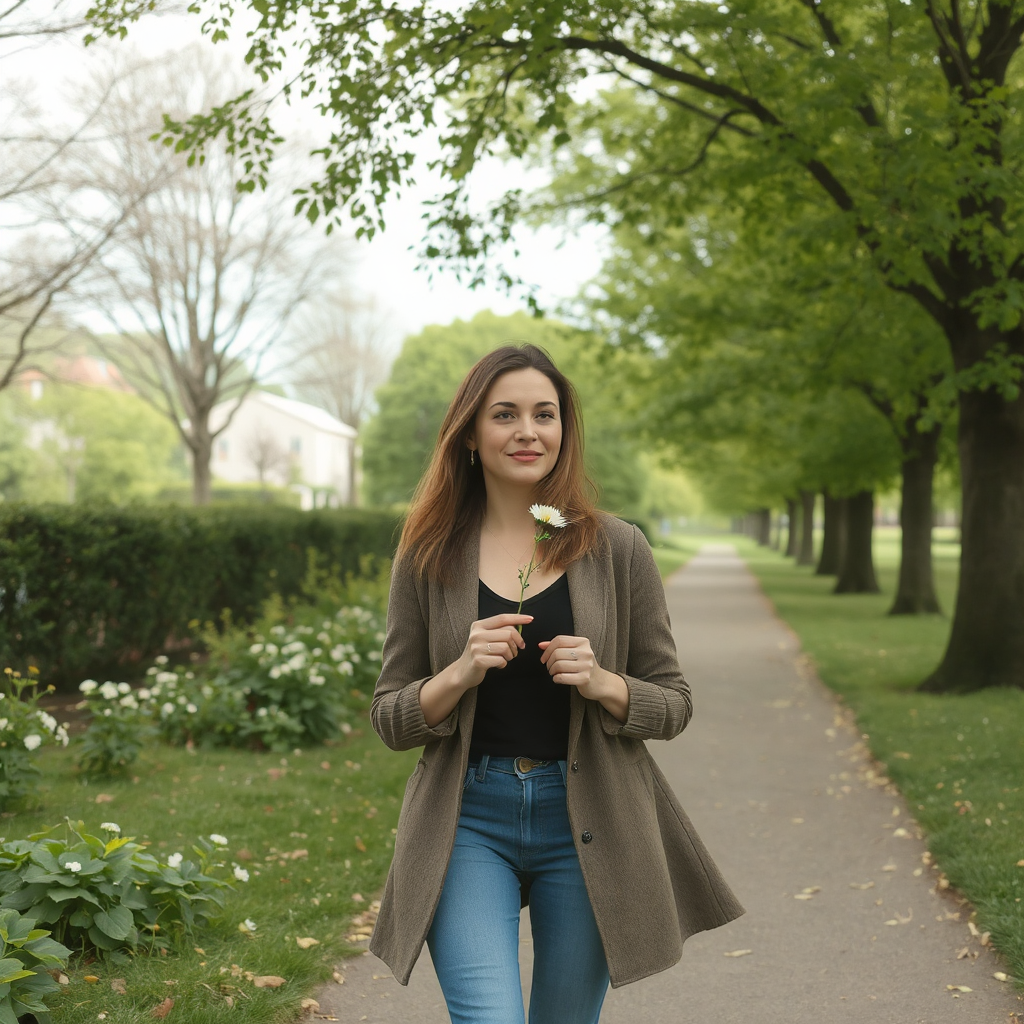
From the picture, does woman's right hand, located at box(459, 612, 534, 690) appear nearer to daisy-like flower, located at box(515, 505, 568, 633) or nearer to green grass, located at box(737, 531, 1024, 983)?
daisy-like flower, located at box(515, 505, 568, 633)

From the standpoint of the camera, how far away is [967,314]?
1001 cm

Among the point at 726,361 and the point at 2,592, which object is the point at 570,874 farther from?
the point at 726,361

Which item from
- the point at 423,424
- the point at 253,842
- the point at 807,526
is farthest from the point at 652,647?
→ the point at 423,424

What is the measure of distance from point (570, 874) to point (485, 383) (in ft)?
3.75

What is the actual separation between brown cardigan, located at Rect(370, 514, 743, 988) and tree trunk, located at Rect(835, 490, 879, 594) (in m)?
23.9

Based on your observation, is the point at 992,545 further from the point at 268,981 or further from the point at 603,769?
the point at 603,769

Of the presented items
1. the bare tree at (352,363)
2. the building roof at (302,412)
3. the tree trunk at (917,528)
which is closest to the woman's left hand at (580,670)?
the tree trunk at (917,528)

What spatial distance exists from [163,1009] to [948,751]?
6.04m

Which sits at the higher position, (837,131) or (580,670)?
(837,131)

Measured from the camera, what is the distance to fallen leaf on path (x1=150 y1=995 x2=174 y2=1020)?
3549mm

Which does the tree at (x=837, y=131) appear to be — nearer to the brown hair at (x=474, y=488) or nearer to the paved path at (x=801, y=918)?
the paved path at (x=801, y=918)

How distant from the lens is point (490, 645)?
7.47ft

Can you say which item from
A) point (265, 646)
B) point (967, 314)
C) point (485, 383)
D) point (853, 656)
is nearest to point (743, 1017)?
point (485, 383)

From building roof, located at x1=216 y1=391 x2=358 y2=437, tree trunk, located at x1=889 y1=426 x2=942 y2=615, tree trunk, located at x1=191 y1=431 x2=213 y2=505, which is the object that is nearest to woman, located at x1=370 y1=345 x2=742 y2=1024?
tree trunk, located at x1=889 y1=426 x2=942 y2=615
